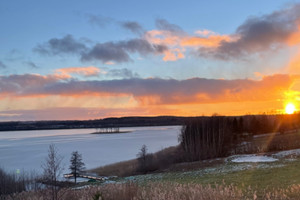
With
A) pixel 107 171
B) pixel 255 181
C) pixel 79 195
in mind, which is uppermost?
pixel 79 195

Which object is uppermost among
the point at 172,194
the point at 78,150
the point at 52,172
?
the point at 52,172

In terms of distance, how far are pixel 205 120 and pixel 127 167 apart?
44.7ft

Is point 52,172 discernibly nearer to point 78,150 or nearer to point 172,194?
point 172,194

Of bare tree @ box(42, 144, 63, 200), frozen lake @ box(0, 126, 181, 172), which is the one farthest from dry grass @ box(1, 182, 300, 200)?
frozen lake @ box(0, 126, 181, 172)

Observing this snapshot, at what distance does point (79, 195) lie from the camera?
33.6 feet

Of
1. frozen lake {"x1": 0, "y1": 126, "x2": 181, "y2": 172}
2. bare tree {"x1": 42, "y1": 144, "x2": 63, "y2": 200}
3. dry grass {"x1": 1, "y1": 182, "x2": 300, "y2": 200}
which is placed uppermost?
bare tree {"x1": 42, "y1": 144, "x2": 63, "y2": 200}

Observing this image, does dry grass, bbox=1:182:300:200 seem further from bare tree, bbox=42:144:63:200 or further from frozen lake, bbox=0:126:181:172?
frozen lake, bbox=0:126:181:172

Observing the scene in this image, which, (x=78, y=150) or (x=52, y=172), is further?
(x=78, y=150)

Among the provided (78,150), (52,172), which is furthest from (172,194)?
(78,150)

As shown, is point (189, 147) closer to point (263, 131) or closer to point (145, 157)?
point (145, 157)

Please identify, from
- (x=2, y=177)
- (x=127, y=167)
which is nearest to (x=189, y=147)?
(x=127, y=167)

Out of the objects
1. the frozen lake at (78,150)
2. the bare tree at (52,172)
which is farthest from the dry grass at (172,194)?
the frozen lake at (78,150)

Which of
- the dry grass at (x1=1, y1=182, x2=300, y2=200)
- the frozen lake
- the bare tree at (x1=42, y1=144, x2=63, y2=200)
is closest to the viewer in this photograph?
the dry grass at (x1=1, y1=182, x2=300, y2=200)

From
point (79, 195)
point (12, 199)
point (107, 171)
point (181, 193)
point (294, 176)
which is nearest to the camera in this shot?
point (181, 193)
